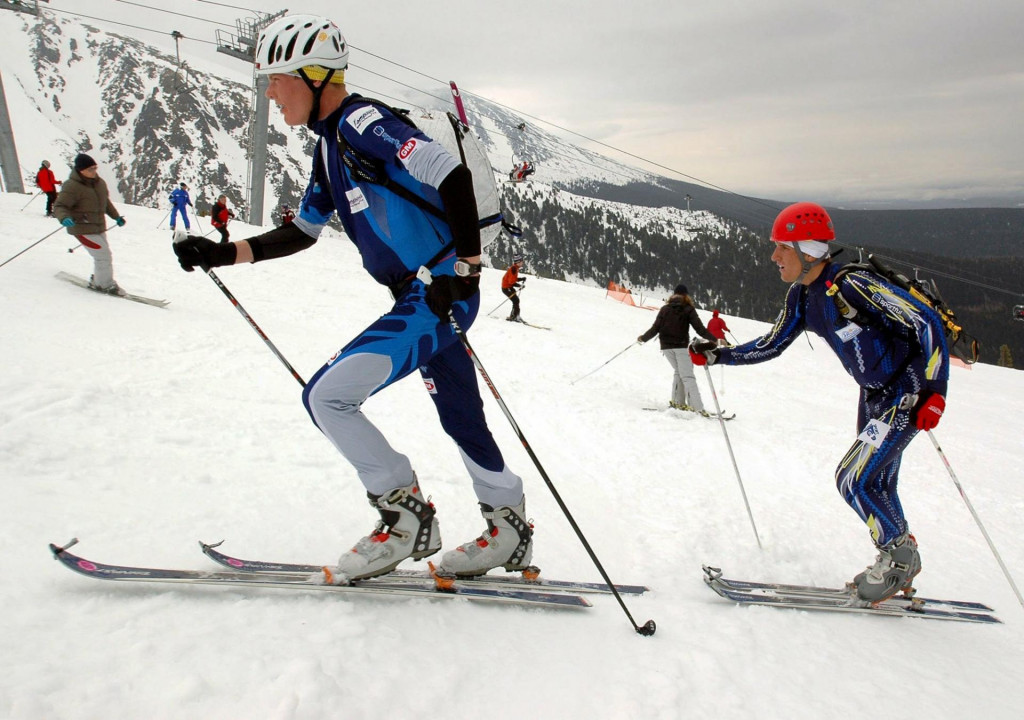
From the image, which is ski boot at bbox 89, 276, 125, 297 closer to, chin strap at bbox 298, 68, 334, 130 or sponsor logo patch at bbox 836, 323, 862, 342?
chin strap at bbox 298, 68, 334, 130

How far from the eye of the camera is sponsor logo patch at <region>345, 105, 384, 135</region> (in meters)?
2.76

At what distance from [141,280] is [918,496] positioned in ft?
45.7

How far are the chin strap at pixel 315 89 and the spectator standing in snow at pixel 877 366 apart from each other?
2.96 meters

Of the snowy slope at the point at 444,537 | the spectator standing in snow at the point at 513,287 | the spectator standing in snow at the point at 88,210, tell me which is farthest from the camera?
the spectator standing in snow at the point at 513,287

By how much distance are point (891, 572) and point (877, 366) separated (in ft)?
4.34

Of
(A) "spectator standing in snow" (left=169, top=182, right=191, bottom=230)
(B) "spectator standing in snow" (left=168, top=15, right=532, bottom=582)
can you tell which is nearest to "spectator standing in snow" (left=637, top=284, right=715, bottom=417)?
(B) "spectator standing in snow" (left=168, top=15, right=532, bottom=582)

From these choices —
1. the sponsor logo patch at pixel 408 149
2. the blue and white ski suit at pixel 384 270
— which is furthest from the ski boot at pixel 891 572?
the sponsor logo patch at pixel 408 149

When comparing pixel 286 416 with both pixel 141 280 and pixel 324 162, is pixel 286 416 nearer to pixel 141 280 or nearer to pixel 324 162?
pixel 324 162

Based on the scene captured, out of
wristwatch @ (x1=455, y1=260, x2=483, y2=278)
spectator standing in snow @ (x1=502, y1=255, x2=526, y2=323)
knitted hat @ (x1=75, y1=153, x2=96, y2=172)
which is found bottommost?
spectator standing in snow @ (x1=502, y1=255, x2=526, y2=323)

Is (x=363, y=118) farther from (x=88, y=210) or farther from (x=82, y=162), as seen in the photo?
(x=88, y=210)

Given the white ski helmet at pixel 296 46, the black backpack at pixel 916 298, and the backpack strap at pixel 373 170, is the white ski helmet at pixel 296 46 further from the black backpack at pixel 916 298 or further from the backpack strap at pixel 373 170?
the black backpack at pixel 916 298

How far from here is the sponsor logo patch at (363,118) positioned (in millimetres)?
2760

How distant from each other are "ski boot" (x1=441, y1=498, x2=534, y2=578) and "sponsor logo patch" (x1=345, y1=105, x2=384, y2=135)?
2.11 m

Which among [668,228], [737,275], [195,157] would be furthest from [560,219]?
[195,157]
